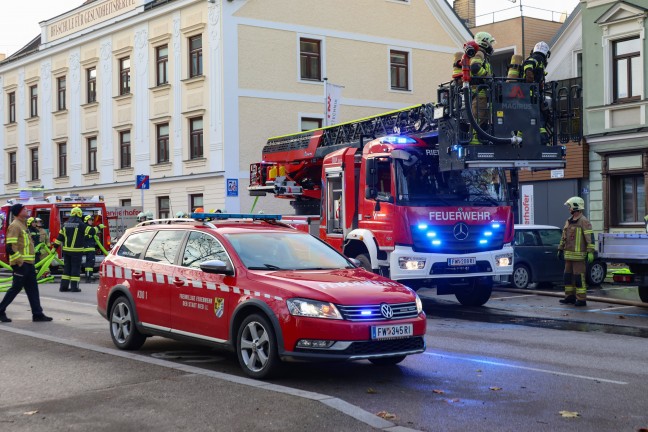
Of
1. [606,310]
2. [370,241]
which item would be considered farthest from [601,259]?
[370,241]

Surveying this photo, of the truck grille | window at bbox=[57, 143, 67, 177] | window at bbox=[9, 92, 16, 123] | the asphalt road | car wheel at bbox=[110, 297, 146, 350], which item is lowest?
the asphalt road

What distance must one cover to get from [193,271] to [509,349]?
155 inches

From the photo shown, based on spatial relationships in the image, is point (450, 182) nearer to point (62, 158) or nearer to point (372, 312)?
point (372, 312)

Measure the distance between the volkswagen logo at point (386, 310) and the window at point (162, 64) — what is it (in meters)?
28.5

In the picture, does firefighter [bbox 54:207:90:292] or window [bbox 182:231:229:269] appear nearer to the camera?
window [bbox 182:231:229:269]

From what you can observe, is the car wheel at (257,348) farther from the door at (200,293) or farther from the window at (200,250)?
the window at (200,250)

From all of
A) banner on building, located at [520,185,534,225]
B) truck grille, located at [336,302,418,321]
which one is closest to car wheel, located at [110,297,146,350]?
truck grille, located at [336,302,418,321]

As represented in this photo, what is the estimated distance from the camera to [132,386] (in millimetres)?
7988

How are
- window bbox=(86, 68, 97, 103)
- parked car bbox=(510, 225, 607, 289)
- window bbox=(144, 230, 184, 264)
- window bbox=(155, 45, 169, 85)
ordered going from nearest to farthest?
window bbox=(144, 230, 184, 264) < parked car bbox=(510, 225, 607, 289) < window bbox=(155, 45, 169, 85) < window bbox=(86, 68, 97, 103)

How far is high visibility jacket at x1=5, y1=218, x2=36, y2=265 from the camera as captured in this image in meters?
13.4

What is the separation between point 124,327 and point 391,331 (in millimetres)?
3662

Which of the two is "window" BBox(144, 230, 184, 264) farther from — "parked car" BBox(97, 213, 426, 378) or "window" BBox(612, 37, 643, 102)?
"window" BBox(612, 37, 643, 102)

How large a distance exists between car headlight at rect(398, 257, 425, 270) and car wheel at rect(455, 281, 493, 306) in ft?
5.63

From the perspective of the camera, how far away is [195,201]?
33750mm
